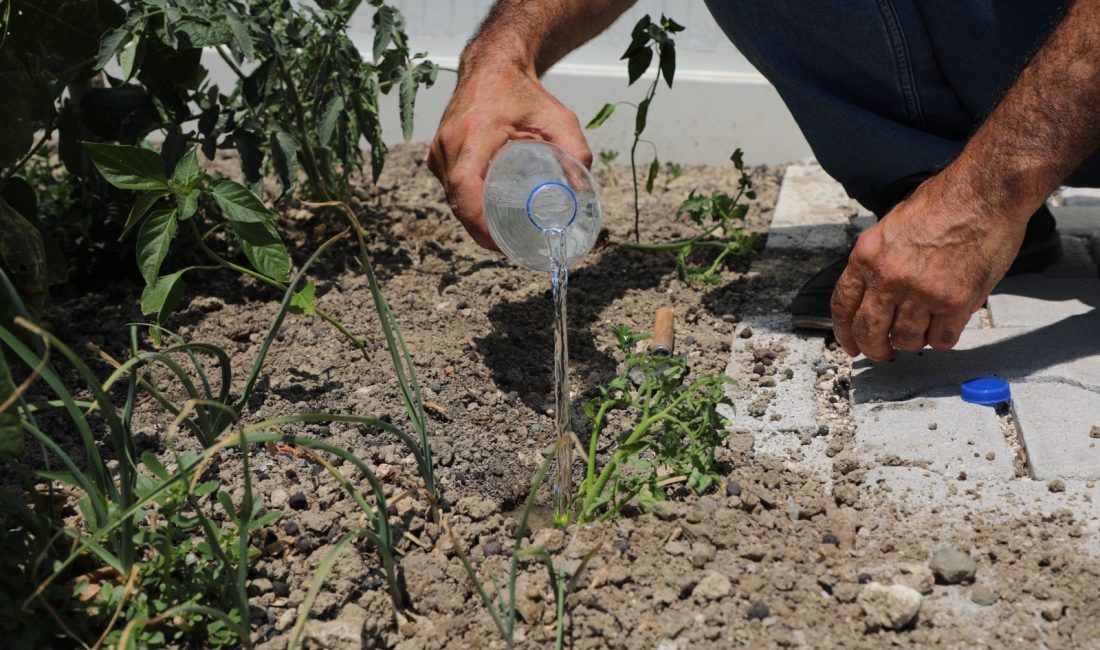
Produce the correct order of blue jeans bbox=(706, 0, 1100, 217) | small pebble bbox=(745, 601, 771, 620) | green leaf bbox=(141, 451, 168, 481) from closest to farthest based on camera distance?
green leaf bbox=(141, 451, 168, 481), small pebble bbox=(745, 601, 771, 620), blue jeans bbox=(706, 0, 1100, 217)

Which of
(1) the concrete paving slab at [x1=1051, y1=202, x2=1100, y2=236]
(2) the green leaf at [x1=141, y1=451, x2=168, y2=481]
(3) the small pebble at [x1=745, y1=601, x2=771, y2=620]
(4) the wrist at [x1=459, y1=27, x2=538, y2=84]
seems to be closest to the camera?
(2) the green leaf at [x1=141, y1=451, x2=168, y2=481]

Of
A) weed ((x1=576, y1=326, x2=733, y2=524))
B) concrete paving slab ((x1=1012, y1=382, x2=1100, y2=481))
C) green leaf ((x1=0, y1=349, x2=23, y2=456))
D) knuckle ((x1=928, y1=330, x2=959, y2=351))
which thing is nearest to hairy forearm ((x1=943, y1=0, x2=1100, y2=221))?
knuckle ((x1=928, y1=330, x2=959, y2=351))

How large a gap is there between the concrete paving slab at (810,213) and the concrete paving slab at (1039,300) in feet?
1.60

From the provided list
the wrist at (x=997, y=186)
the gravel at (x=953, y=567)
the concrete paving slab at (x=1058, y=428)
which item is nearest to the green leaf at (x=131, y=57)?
the wrist at (x=997, y=186)

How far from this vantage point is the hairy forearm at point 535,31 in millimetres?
2223

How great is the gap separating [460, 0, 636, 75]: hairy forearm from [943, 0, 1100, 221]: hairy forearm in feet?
2.94

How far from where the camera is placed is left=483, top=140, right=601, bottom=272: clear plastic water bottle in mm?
1962

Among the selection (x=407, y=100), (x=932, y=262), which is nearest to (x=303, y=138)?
(x=407, y=100)

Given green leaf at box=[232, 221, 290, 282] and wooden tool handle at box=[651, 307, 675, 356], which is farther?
wooden tool handle at box=[651, 307, 675, 356]

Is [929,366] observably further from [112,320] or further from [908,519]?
[112,320]

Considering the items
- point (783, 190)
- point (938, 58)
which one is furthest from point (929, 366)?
point (783, 190)

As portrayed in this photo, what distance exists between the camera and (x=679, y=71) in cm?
365

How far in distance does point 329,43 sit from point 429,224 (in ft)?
2.15

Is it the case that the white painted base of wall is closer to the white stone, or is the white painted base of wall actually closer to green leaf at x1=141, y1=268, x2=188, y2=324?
green leaf at x1=141, y1=268, x2=188, y2=324
